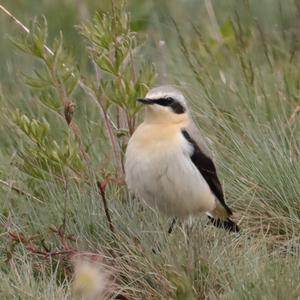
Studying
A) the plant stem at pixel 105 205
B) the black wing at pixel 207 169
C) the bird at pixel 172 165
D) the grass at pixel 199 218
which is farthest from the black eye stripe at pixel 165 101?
the plant stem at pixel 105 205

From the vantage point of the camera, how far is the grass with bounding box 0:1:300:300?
18.7ft

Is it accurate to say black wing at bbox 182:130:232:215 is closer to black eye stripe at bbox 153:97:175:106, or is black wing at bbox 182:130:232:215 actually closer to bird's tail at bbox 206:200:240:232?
bird's tail at bbox 206:200:240:232

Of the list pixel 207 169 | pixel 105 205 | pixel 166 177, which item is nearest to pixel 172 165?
pixel 166 177

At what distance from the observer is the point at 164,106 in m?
6.55

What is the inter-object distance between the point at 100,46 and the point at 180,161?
767mm

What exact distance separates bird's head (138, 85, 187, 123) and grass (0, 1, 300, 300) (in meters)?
0.48

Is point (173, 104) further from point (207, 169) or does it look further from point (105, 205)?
point (105, 205)

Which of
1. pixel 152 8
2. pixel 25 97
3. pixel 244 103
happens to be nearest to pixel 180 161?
pixel 244 103

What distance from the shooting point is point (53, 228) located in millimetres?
6125

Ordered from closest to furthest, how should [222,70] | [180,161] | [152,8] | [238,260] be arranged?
[238,260], [180,161], [222,70], [152,8]

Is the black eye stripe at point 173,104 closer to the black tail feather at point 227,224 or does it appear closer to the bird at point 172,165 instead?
the bird at point 172,165

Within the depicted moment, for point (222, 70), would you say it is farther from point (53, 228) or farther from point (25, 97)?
point (53, 228)

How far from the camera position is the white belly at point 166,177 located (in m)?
6.23

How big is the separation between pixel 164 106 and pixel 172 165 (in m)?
0.43
